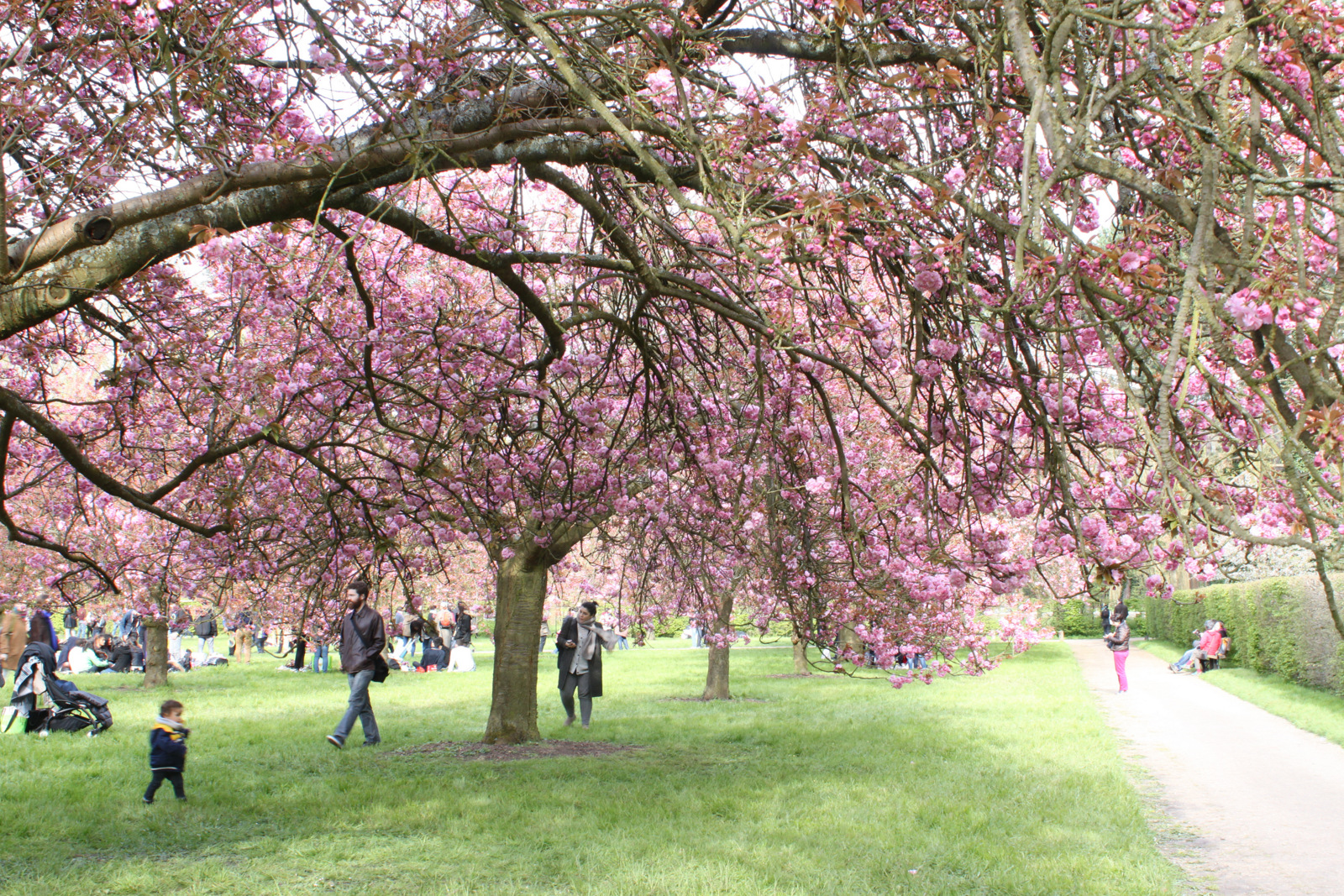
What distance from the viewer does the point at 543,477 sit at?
6258mm

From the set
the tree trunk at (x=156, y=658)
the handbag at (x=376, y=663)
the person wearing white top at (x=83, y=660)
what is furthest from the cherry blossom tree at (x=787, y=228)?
the person wearing white top at (x=83, y=660)

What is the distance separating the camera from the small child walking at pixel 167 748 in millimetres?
6984

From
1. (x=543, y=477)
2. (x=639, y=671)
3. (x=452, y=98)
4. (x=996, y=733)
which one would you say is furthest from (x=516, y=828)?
(x=639, y=671)

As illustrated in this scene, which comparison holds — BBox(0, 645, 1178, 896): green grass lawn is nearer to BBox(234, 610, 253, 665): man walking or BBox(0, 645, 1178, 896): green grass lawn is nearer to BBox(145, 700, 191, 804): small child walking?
BBox(145, 700, 191, 804): small child walking

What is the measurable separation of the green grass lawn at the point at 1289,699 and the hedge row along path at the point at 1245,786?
185 millimetres

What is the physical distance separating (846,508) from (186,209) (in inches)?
126

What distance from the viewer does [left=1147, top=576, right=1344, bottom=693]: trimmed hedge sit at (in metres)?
13.9

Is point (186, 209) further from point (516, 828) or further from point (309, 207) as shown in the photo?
point (516, 828)

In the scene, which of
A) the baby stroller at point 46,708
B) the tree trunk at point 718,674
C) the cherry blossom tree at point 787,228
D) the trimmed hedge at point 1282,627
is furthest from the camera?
the tree trunk at point 718,674

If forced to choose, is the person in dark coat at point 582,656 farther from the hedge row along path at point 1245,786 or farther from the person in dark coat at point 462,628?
the person in dark coat at point 462,628

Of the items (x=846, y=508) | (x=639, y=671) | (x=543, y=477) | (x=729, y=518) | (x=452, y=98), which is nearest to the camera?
(x=452, y=98)

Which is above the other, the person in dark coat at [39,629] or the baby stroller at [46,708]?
the person in dark coat at [39,629]

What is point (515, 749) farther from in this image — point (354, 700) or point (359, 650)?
point (359, 650)

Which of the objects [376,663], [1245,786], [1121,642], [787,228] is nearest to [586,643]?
[376,663]
